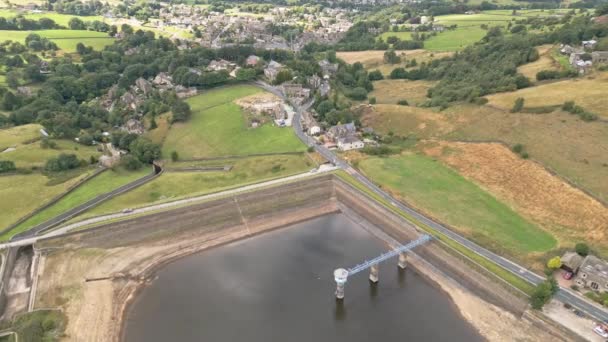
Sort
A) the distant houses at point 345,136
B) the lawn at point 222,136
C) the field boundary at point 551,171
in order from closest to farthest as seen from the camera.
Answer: the field boundary at point 551,171, the distant houses at point 345,136, the lawn at point 222,136

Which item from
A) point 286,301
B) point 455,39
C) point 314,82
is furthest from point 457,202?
point 455,39

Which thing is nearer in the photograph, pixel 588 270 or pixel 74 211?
pixel 588 270

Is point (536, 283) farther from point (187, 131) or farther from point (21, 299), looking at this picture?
point (187, 131)

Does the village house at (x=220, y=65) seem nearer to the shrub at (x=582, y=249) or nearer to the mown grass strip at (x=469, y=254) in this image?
the mown grass strip at (x=469, y=254)

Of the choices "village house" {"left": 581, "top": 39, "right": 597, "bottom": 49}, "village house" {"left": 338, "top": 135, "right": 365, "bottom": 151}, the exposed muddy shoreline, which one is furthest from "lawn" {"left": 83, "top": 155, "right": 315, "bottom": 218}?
"village house" {"left": 581, "top": 39, "right": 597, "bottom": 49}

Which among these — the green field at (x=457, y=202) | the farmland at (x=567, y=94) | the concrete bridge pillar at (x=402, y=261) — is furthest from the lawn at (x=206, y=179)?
the farmland at (x=567, y=94)

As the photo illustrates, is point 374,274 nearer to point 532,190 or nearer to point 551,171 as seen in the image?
point 532,190

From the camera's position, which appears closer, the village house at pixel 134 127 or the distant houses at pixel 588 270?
the distant houses at pixel 588 270
